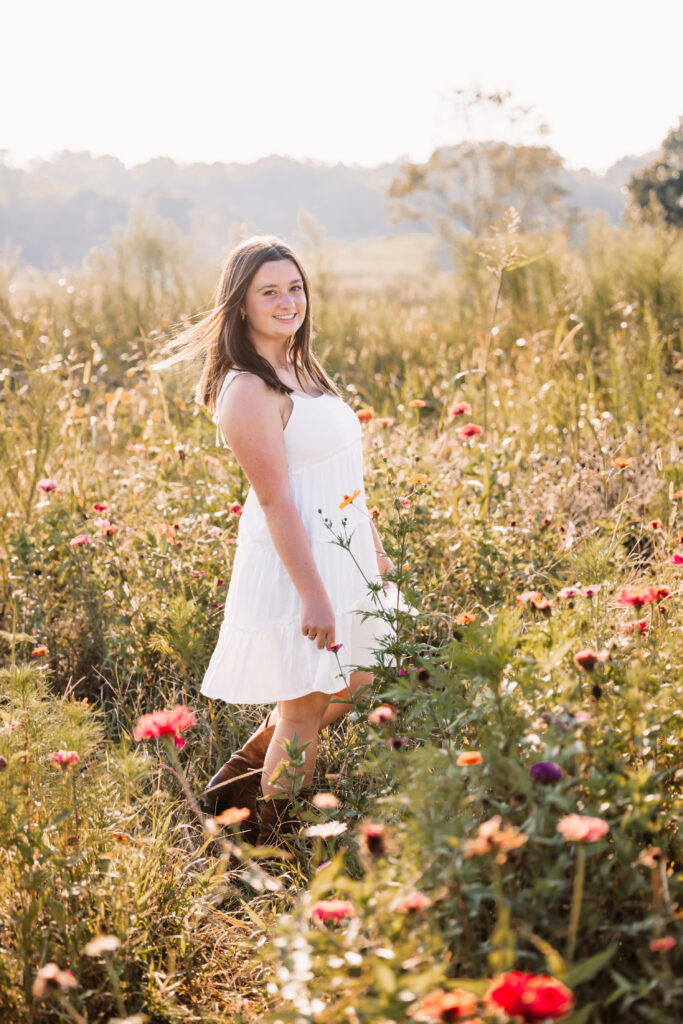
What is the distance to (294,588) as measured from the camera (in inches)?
82.7

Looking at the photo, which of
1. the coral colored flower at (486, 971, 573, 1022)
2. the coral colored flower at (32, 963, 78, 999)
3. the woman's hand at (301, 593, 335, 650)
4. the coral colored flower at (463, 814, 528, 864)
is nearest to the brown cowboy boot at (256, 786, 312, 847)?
the woman's hand at (301, 593, 335, 650)

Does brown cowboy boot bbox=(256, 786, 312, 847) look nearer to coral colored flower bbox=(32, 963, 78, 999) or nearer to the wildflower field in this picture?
the wildflower field

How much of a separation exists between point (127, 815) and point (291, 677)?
0.51 m

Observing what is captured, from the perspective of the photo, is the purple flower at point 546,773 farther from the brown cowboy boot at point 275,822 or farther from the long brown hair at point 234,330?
the long brown hair at point 234,330

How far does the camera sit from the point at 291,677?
6.80 ft

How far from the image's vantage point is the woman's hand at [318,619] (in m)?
1.97

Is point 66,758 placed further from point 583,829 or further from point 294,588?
point 583,829

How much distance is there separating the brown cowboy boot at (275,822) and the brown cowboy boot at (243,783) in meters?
0.10

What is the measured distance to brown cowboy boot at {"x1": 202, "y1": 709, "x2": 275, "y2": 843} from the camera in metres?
2.26

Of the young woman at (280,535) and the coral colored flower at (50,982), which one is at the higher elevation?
the young woman at (280,535)

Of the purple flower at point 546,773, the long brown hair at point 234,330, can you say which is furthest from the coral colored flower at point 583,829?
the long brown hair at point 234,330

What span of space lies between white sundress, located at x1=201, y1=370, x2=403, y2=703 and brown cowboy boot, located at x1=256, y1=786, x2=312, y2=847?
27cm

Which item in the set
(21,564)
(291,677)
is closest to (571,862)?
(291,677)

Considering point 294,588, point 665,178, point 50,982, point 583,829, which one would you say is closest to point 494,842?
point 583,829
